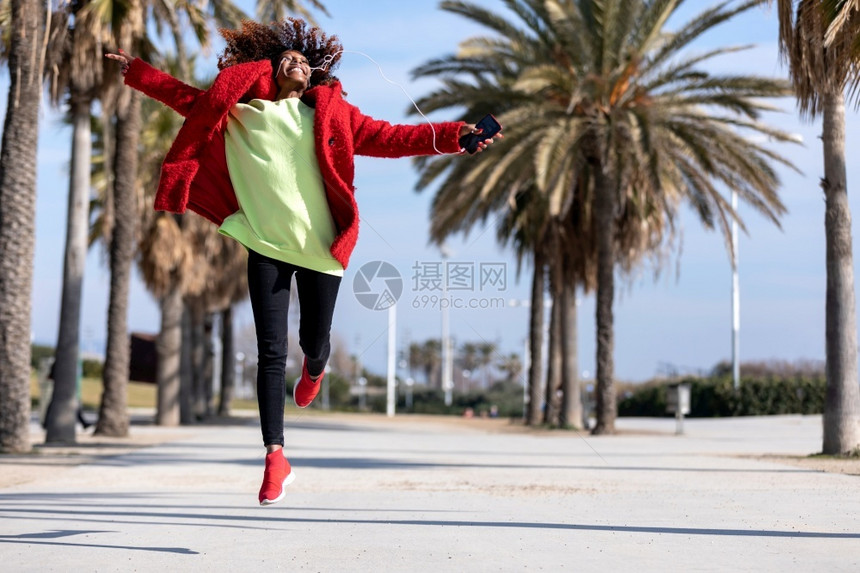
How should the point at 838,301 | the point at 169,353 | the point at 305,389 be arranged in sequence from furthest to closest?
the point at 169,353
the point at 838,301
the point at 305,389

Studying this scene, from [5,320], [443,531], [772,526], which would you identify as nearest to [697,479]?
[772,526]

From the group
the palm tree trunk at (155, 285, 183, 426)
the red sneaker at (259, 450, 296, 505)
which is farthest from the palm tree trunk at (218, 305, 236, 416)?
the red sneaker at (259, 450, 296, 505)

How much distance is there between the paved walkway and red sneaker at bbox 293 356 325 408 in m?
0.34

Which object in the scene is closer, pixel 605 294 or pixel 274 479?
pixel 274 479

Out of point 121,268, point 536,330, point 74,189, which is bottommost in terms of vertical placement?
point 536,330

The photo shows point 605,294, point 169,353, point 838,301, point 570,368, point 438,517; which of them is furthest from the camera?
point 169,353

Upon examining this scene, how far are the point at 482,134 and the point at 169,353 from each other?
69.5 ft

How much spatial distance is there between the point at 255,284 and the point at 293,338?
98cm

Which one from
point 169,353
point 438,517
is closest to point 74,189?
point 169,353

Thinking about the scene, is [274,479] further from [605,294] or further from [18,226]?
[605,294]

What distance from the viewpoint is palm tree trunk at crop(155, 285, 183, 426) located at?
81.3 ft

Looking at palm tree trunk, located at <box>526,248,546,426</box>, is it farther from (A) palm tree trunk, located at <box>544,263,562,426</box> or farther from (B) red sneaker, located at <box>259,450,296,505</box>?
(B) red sneaker, located at <box>259,450,296,505</box>

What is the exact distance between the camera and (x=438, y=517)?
20.1ft

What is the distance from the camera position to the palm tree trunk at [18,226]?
1290 cm
